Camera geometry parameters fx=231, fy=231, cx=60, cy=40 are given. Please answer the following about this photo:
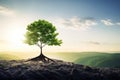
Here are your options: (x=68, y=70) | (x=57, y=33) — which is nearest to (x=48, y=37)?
(x=57, y=33)

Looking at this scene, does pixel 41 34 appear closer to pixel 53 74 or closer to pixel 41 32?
pixel 41 32

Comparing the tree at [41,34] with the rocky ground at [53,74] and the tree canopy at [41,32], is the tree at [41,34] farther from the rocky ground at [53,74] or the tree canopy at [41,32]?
the rocky ground at [53,74]

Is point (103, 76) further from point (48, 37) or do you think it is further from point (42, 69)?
point (48, 37)

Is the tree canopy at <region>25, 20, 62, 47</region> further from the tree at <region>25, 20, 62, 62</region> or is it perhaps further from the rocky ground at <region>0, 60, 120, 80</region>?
the rocky ground at <region>0, 60, 120, 80</region>

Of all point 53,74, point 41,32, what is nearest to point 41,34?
point 41,32

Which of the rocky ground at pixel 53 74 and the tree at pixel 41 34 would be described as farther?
the tree at pixel 41 34

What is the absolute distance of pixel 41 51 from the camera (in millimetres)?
91250

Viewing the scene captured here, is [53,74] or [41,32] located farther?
[41,32]

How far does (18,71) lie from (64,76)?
12.2m

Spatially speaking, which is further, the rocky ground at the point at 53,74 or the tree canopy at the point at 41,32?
the tree canopy at the point at 41,32

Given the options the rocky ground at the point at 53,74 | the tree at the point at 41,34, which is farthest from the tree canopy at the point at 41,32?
the rocky ground at the point at 53,74

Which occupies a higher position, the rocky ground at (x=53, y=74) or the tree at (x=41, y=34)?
the tree at (x=41, y=34)

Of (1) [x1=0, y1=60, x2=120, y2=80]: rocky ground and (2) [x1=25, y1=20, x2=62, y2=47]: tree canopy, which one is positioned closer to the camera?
(1) [x1=0, y1=60, x2=120, y2=80]: rocky ground

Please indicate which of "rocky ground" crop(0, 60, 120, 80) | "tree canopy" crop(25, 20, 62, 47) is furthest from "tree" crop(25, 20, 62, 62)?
"rocky ground" crop(0, 60, 120, 80)
